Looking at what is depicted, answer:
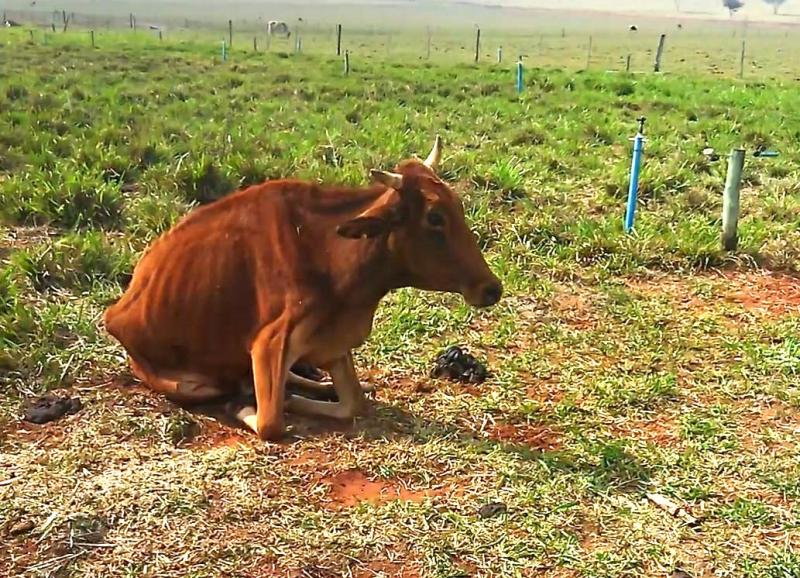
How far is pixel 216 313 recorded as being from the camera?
4.93 meters

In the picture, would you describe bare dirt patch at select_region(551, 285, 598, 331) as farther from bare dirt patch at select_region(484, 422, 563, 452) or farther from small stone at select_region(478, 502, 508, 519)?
small stone at select_region(478, 502, 508, 519)

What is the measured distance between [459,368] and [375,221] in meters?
1.56

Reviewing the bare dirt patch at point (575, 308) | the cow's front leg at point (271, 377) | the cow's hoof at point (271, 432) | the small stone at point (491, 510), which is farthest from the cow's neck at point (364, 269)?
the bare dirt patch at point (575, 308)

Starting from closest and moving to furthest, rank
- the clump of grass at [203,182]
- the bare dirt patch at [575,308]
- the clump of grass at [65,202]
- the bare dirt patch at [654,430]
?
the bare dirt patch at [654,430] < the bare dirt patch at [575,308] < the clump of grass at [65,202] < the clump of grass at [203,182]

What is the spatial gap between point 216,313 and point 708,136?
11513mm

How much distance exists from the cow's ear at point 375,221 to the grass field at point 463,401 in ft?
3.72

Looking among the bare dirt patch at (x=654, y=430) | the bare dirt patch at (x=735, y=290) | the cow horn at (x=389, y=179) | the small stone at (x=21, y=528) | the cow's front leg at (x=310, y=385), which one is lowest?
→ the small stone at (x=21, y=528)

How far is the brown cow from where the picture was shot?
463cm

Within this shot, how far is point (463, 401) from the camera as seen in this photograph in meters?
5.43

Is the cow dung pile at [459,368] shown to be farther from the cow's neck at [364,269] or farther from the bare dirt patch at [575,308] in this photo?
the bare dirt patch at [575,308]

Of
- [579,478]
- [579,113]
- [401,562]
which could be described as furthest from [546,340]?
[579,113]

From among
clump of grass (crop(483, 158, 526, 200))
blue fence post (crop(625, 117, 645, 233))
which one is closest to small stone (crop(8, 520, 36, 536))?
blue fence post (crop(625, 117, 645, 233))

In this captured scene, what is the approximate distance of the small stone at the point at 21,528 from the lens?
3.99 meters

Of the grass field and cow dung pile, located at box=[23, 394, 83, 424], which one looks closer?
the grass field
